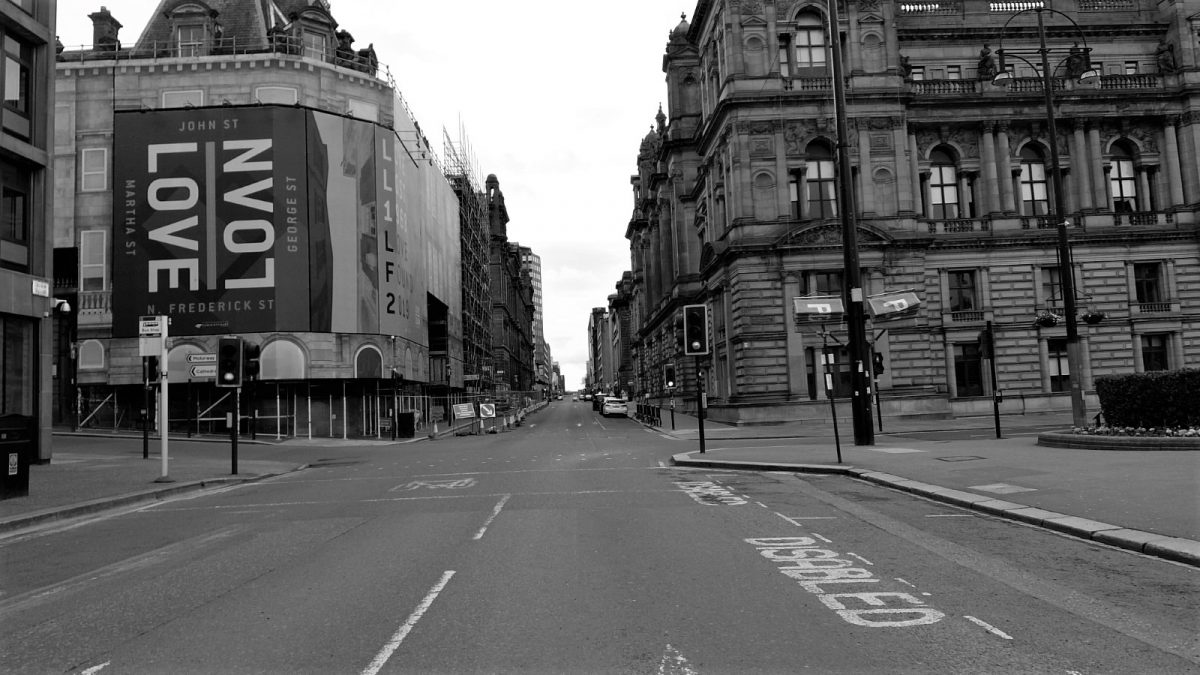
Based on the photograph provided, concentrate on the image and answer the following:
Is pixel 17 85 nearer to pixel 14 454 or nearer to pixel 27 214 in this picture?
pixel 27 214

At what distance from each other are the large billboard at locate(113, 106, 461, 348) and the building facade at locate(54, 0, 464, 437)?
0.07 metres

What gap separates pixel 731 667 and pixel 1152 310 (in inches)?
2125

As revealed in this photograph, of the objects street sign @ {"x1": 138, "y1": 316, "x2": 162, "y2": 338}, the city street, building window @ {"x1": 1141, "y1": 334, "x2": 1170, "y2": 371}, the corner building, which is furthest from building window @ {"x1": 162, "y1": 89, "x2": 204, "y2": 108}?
building window @ {"x1": 1141, "y1": 334, "x2": 1170, "y2": 371}

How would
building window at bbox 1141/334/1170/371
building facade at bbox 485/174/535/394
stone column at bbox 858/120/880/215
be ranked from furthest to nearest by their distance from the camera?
1. building facade at bbox 485/174/535/394
2. building window at bbox 1141/334/1170/371
3. stone column at bbox 858/120/880/215

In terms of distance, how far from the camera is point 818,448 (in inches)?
903

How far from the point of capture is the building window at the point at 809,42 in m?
46.2

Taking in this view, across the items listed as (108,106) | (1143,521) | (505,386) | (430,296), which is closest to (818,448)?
(1143,521)

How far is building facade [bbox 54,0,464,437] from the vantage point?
127 ft

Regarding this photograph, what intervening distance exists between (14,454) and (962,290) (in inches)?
1858

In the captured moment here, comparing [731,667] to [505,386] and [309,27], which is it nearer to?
[309,27]

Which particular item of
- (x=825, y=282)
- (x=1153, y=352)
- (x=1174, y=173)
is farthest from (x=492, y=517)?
(x=1174, y=173)

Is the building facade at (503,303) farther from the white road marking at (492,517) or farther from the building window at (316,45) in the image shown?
the white road marking at (492,517)

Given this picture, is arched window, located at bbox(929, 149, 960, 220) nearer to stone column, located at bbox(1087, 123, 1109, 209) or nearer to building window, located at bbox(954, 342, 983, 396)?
stone column, located at bbox(1087, 123, 1109, 209)

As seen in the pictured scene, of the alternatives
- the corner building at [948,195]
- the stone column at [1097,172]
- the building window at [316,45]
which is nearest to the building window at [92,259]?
the building window at [316,45]
